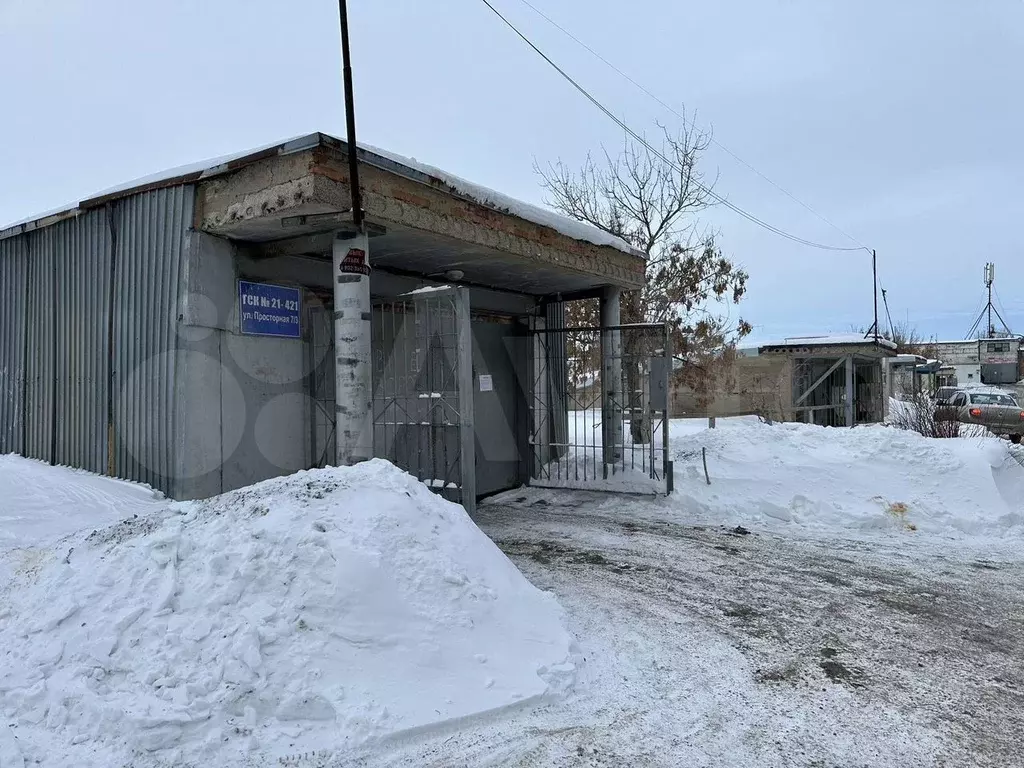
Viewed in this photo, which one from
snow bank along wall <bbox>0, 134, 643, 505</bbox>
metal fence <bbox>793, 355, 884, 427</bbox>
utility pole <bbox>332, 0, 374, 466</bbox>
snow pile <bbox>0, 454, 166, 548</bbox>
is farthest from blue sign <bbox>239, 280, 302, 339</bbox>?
metal fence <bbox>793, 355, 884, 427</bbox>

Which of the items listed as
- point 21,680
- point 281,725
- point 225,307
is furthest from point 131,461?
point 281,725

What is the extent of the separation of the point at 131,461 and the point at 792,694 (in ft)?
20.5

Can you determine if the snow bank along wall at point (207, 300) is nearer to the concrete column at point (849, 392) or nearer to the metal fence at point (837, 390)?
the metal fence at point (837, 390)

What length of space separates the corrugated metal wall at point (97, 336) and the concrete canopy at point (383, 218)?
2.32ft

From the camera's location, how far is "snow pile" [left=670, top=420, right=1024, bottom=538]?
8.42m

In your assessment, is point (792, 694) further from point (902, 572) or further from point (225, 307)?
point (225, 307)

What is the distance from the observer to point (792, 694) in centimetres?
375

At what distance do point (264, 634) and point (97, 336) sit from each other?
5099 mm

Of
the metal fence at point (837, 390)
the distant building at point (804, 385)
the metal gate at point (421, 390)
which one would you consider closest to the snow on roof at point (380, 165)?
the metal gate at point (421, 390)

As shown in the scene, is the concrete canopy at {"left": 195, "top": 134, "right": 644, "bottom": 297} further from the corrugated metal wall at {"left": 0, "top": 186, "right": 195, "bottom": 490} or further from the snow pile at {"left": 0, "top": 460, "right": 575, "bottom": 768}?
the snow pile at {"left": 0, "top": 460, "right": 575, "bottom": 768}

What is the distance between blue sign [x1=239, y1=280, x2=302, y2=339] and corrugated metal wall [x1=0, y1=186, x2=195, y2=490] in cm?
70

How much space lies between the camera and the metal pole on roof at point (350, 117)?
5.97 meters

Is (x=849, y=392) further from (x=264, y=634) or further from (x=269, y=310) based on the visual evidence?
(x=264, y=634)

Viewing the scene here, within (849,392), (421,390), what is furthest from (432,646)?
(849,392)
